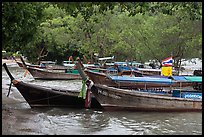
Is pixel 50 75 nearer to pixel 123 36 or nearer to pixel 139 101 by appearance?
pixel 123 36

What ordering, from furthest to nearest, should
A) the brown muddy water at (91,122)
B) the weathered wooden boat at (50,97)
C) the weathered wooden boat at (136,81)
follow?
the weathered wooden boat at (136,81) < the weathered wooden boat at (50,97) < the brown muddy water at (91,122)

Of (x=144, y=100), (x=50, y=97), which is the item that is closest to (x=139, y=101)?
(x=144, y=100)

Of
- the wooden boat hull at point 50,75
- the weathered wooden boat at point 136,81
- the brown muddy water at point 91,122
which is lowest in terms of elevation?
the wooden boat hull at point 50,75

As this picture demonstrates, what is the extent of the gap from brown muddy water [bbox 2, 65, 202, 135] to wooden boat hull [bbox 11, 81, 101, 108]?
0.30 m

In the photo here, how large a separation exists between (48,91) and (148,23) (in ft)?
56.1

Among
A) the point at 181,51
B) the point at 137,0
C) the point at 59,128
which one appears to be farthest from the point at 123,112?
the point at 181,51

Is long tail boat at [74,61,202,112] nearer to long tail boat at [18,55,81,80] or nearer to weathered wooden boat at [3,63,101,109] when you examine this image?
weathered wooden boat at [3,63,101,109]

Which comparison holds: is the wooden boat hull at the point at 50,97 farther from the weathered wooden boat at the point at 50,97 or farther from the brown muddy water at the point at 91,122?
the brown muddy water at the point at 91,122

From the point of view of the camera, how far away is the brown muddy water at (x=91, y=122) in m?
10.9

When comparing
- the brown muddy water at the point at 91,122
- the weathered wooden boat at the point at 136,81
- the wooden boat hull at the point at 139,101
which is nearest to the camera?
the brown muddy water at the point at 91,122

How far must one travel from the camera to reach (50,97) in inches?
580

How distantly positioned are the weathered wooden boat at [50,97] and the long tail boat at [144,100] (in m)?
0.97

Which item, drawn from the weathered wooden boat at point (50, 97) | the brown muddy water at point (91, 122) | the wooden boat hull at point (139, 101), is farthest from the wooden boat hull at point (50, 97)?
the wooden boat hull at point (139, 101)

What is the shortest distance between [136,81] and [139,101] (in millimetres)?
1309
